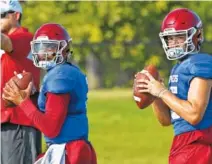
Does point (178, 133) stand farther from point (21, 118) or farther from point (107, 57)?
point (107, 57)

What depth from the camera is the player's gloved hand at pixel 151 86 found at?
18.6 ft

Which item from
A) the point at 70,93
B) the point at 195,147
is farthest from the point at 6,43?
the point at 195,147

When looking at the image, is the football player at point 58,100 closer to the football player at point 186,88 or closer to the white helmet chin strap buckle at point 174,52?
the football player at point 186,88

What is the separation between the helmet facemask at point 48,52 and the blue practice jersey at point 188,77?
79 cm

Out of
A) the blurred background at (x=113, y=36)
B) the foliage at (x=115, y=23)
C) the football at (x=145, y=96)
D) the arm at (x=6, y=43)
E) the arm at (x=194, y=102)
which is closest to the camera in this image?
the arm at (x=194, y=102)

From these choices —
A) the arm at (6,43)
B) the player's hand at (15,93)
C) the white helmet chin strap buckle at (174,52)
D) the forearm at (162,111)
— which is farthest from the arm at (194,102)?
the arm at (6,43)

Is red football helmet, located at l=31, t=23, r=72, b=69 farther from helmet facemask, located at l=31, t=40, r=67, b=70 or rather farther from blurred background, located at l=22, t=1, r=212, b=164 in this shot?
blurred background, located at l=22, t=1, r=212, b=164

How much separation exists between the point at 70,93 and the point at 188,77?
0.78m

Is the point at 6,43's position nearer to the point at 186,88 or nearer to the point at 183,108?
the point at 186,88

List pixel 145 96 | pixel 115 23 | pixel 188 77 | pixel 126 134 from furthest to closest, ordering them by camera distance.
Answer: pixel 115 23 < pixel 126 134 < pixel 145 96 < pixel 188 77

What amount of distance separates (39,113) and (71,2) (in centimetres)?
2380

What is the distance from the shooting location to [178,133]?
585cm

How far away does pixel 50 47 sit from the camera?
611 centimetres

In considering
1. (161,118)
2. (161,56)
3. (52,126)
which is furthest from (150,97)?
(161,56)
